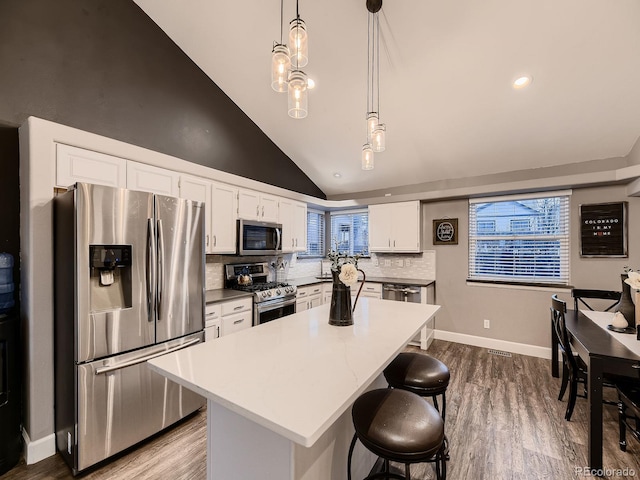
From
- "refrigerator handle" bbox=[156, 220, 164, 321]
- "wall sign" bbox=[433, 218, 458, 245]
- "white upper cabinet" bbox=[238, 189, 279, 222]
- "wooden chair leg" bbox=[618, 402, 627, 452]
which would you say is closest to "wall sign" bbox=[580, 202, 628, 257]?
"wall sign" bbox=[433, 218, 458, 245]

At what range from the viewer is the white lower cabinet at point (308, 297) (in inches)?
162

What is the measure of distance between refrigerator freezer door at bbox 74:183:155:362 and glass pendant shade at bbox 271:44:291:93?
133cm

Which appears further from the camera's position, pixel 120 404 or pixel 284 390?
A: pixel 120 404

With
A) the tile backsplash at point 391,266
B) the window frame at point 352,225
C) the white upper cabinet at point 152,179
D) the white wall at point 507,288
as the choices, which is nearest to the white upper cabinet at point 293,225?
the tile backsplash at point 391,266

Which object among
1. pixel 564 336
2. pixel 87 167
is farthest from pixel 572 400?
pixel 87 167

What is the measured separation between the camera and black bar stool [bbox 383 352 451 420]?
1698mm

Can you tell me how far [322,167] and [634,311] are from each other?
3.91m

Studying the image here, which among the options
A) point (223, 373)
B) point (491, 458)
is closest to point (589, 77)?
point (491, 458)

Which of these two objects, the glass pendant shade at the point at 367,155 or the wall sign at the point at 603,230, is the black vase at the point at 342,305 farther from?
the wall sign at the point at 603,230

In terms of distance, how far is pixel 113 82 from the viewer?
105 inches

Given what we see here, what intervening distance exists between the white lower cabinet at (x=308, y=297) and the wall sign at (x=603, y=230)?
3477 mm

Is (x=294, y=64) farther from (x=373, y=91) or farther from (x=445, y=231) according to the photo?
(x=445, y=231)

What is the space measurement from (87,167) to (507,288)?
4908 mm

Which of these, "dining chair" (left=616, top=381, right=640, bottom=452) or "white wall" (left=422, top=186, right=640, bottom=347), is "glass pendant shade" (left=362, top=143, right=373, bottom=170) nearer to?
"dining chair" (left=616, top=381, right=640, bottom=452)
